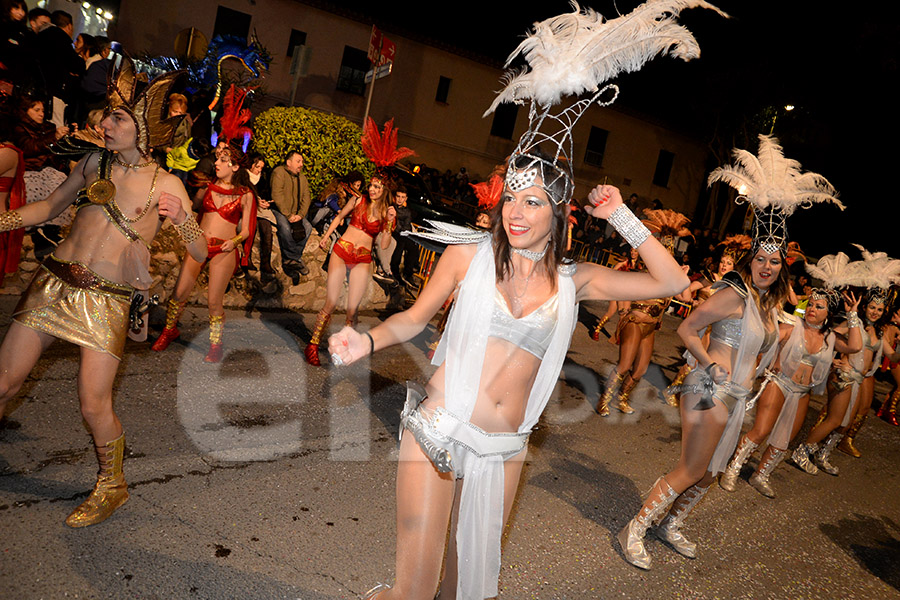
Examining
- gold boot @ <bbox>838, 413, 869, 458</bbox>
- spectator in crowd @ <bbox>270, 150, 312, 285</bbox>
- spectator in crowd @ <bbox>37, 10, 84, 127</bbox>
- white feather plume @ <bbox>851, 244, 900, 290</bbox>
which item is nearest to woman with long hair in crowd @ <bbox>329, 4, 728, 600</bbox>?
white feather plume @ <bbox>851, 244, 900, 290</bbox>

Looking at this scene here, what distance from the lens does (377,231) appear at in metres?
7.11

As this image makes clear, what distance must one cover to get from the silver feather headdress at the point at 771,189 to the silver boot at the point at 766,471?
8.54 ft

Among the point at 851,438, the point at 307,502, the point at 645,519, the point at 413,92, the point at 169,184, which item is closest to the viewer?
the point at 169,184

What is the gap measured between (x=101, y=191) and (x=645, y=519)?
4.19 m

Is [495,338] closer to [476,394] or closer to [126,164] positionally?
[476,394]

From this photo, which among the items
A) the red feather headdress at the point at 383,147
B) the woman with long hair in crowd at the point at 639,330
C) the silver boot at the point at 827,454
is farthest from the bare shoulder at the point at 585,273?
the silver boot at the point at 827,454

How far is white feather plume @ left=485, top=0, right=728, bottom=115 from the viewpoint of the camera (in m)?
2.62

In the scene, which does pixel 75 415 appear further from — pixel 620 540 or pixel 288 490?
pixel 620 540

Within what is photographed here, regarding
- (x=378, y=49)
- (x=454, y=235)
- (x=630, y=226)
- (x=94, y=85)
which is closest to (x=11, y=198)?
(x=94, y=85)

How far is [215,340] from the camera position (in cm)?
613

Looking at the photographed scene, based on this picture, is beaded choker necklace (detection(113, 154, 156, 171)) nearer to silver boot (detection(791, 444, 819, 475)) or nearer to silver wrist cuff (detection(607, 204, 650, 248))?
silver wrist cuff (detection(607, 204, 650, 248))

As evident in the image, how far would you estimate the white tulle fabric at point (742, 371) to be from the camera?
14.4ft

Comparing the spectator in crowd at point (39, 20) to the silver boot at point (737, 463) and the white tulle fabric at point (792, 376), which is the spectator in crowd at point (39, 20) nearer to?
the white tulle fabric at point (792, 376)

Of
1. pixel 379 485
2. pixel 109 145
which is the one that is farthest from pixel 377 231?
pixel 109 145
